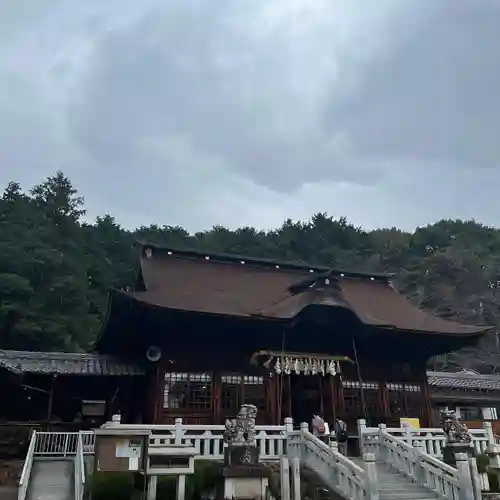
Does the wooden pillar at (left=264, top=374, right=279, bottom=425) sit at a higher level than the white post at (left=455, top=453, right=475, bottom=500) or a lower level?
higher

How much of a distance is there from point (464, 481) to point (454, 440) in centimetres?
181

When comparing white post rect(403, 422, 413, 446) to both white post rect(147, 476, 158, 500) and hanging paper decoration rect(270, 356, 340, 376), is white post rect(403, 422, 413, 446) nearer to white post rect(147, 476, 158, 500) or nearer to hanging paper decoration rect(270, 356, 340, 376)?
hanging paper decoration rect(270, 356, 340, 376)

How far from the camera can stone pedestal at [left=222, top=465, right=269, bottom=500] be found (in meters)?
9.88

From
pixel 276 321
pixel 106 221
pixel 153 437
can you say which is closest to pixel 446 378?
pixel 276 321

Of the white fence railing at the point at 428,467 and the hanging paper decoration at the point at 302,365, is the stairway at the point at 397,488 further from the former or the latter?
Answer: the hanging paper decoration at the point at 302,365

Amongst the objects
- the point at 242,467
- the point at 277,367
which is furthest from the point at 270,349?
the point at 242,467

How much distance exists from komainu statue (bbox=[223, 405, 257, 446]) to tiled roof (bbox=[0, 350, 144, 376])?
6.70 m

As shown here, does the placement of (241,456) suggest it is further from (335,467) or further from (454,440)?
(454,440)

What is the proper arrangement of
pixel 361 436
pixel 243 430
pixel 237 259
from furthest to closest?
1. pixel 237 259
2. pixel 361 436
3. pixel 243 430

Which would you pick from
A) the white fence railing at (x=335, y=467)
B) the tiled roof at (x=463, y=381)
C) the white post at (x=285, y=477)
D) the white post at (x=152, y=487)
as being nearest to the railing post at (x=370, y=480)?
the white fence railing at (x=335, y=467)

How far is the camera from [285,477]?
11.1m

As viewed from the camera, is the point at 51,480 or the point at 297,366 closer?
the point at 51,480

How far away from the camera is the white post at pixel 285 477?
10852 mm

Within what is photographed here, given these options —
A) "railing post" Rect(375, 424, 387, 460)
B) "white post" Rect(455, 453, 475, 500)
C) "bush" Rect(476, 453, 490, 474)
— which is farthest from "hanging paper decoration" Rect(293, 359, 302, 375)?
"white post" Rect(455, 453, 475, 500)
